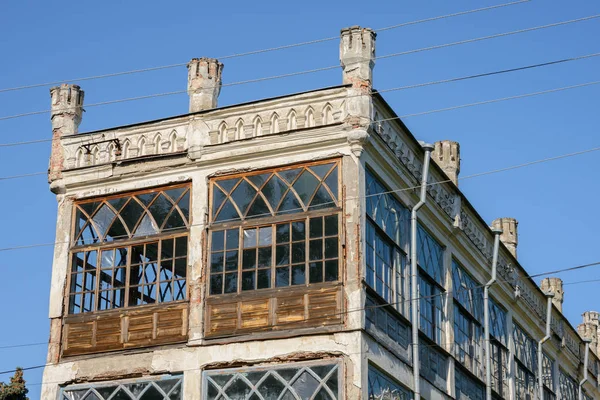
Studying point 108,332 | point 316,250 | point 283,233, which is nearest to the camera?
point 316,250

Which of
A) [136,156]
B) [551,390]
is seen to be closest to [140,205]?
[136,156]

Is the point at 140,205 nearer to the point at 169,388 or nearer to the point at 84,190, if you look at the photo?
the point at 84,190


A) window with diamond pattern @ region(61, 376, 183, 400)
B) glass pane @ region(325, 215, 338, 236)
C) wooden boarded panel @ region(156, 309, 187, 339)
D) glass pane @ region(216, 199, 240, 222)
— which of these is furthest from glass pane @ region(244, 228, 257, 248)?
window with diamond pattern @ region(61, 376, 183, 400)

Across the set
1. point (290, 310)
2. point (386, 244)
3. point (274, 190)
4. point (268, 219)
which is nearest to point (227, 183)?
point (274, 190)

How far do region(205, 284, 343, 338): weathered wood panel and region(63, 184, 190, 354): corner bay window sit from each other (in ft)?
2.79

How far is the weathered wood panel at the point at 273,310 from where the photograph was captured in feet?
73.6

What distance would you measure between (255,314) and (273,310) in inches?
15.4

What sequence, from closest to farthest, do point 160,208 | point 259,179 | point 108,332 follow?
1. point 259,179
2. point 108,332
3. point 160,208

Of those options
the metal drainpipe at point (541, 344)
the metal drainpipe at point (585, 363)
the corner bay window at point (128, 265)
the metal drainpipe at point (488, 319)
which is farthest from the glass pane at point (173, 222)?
the metal drainpipe at point (585, 363)

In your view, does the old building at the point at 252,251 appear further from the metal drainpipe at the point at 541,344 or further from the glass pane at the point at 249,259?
the metal drainpipe at the point at 541,344

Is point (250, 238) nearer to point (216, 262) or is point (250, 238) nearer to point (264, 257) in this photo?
point (264, 257)

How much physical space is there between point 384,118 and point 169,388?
Result: 7054mm

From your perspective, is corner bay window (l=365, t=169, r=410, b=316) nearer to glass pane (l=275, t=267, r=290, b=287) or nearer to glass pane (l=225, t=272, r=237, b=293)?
glass pane (l=275, t=267, r=290, b=287)

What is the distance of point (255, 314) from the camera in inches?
904
